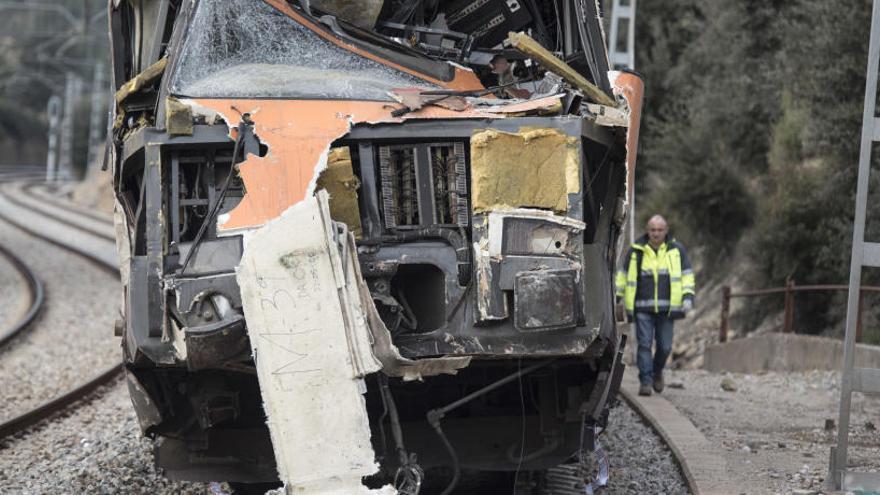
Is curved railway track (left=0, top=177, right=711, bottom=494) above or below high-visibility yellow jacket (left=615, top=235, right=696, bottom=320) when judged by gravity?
below

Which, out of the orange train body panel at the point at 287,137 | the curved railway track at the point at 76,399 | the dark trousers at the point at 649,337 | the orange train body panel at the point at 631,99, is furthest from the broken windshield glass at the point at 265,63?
the dark trousers at the point at 649,337

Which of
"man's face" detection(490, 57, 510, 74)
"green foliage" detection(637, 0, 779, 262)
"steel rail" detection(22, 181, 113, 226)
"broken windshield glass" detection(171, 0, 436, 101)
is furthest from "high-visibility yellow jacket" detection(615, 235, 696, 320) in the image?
"steel rail" detection(22, 181, 113, 226)

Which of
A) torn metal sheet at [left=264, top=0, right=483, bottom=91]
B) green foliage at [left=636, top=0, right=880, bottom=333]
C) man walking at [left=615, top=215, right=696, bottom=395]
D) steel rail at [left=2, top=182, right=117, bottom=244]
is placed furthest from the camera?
steel rail at [left=2, top=182, right=117, bottom=244]

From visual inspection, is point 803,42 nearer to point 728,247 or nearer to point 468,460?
point 728,247

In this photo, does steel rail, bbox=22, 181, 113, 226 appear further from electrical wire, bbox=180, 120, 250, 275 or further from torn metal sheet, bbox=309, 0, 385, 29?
electrical wire, bbox=180, 120, 250, 275

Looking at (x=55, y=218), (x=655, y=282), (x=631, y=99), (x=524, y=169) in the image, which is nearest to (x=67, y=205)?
(x=55, y=218)

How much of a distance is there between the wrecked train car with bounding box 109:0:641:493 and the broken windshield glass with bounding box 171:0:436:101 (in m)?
0.01

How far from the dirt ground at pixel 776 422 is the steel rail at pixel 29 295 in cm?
778

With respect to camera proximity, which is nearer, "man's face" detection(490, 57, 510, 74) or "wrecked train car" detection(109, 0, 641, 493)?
"wrecked train car" detection(109, 0, 641, 493)

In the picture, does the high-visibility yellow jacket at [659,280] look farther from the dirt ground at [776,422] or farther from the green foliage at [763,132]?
the green foliage at [763,132]

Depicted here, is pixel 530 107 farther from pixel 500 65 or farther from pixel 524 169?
pixel 500 65

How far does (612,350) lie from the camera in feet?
20.0

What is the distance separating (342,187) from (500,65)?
63.6 inches

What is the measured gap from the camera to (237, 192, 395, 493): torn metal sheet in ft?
17.6
